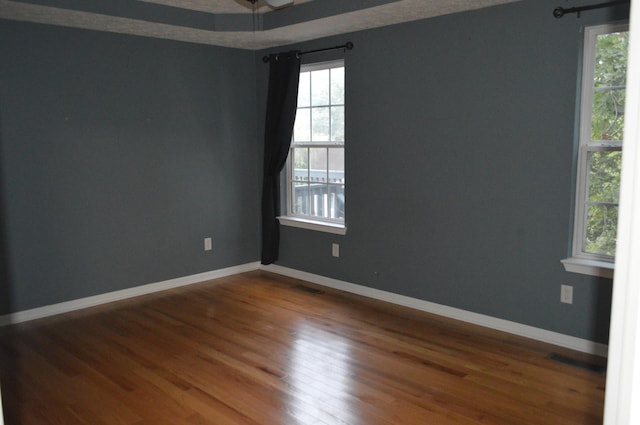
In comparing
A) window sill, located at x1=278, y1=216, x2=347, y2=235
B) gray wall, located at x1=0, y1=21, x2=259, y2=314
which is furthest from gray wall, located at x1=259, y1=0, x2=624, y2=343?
gray wall, located at x1=0, y1=21, x2=259, y2=314

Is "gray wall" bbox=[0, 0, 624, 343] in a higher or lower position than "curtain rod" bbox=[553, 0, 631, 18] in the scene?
lower

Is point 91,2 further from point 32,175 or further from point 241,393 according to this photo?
point 241,393

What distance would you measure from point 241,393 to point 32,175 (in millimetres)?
2539

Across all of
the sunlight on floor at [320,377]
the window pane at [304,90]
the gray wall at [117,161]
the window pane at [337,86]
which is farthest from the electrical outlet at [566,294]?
the gray wall at [117,161]

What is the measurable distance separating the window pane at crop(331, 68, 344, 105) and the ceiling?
1.14ft

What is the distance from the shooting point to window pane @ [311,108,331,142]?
4988mm

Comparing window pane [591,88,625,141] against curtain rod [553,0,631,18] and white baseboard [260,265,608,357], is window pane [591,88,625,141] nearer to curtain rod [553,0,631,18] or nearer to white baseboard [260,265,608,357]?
curtain rod [553,0,631,18]

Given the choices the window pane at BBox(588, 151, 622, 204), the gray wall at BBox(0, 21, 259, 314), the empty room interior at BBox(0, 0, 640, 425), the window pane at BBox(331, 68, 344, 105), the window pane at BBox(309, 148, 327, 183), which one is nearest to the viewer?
the empty room interior at BBox(0, 0, 640, 425)

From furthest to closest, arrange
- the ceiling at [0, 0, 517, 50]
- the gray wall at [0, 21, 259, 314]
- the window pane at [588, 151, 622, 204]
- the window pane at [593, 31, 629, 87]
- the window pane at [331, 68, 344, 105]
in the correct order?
the window pane at [331, 68, 344, 105] → the gray wall at [0, 21, 259, 314] → the ceiling at [0, 0, 517, 50] → the window pane at [588, 151, 622, 204] → the window pane at [593, 31, 629, 87]

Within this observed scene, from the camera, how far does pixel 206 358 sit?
11.2ft

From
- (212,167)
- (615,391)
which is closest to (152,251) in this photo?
(212,167)

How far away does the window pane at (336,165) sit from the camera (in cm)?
488

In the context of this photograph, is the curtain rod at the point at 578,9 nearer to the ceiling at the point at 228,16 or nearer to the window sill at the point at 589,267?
the ceiling at the point at 228,16

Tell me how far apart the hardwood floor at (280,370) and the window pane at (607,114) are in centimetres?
143
